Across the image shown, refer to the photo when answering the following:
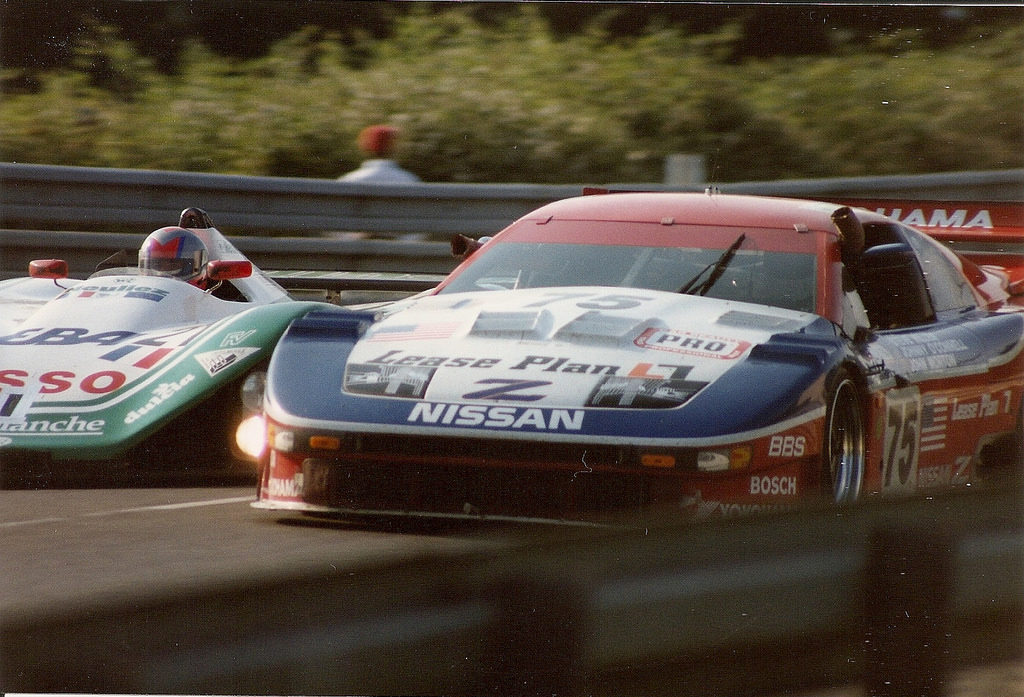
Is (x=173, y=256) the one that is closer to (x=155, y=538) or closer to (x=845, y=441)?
(x=155, y=538)

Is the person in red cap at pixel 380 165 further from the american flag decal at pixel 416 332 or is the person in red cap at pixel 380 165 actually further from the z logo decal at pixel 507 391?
the z logo decal at pixel 507 391

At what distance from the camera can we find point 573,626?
7.75 ft

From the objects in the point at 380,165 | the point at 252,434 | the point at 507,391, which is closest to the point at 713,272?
the point at 507,391

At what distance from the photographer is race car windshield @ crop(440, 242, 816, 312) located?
472cm

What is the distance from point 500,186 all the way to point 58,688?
20.7ft

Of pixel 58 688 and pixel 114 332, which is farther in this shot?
pixel 114 332

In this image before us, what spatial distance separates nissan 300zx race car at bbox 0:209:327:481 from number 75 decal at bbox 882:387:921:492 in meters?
2.05

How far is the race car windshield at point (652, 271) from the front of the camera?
15.5ft

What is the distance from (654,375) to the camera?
12.9ft

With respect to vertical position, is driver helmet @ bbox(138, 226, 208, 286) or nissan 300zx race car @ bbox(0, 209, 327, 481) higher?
driver helmet @ bbox(138, 226, 208, 286)

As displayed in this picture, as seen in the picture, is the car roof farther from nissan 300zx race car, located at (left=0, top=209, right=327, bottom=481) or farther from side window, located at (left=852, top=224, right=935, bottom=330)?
nissan 300zx race car, located at (left=0, top=209, right=327, bottom=481)

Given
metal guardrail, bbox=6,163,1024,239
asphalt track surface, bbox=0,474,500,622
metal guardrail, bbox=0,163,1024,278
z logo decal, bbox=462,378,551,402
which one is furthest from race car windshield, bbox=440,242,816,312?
metal guardrail, bbox=0,163,1024,278

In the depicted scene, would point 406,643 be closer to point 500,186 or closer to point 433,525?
point 433,525

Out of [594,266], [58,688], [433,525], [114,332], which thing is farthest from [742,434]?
Answer: [114,332]
